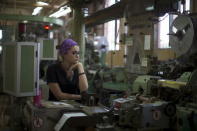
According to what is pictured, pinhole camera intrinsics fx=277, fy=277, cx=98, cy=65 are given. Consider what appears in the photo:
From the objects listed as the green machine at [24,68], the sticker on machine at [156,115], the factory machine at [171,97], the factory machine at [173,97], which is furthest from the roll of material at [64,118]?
the green machine at [24,68]

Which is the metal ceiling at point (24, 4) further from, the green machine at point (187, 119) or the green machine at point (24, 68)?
the green machine at point (187, 119)

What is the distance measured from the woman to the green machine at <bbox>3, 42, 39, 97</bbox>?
56.0 inches

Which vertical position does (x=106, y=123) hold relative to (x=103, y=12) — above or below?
below

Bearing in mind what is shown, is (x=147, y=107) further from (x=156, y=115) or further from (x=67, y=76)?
(x=67, y=76)

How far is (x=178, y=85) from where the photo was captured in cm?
225

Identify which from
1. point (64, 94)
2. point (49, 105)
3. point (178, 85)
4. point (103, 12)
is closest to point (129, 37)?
point (103, 12)

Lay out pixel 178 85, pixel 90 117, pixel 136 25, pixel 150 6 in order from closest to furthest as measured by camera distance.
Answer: pixel 90 117 < pixel 178 85 < pixel 150 6 < pixel 136 25

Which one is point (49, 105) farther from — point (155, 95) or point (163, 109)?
point (155, 95)

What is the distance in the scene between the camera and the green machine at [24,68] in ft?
11.7

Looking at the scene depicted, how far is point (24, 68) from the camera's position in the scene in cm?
362

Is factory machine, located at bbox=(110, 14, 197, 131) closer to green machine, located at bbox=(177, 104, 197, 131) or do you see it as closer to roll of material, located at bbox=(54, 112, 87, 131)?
green machine, located at bbox=(177, 104, 197, 131)

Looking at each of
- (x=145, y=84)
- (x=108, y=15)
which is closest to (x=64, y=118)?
(x=145, y=84)

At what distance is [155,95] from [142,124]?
57cm

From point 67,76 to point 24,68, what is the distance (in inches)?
60.6
